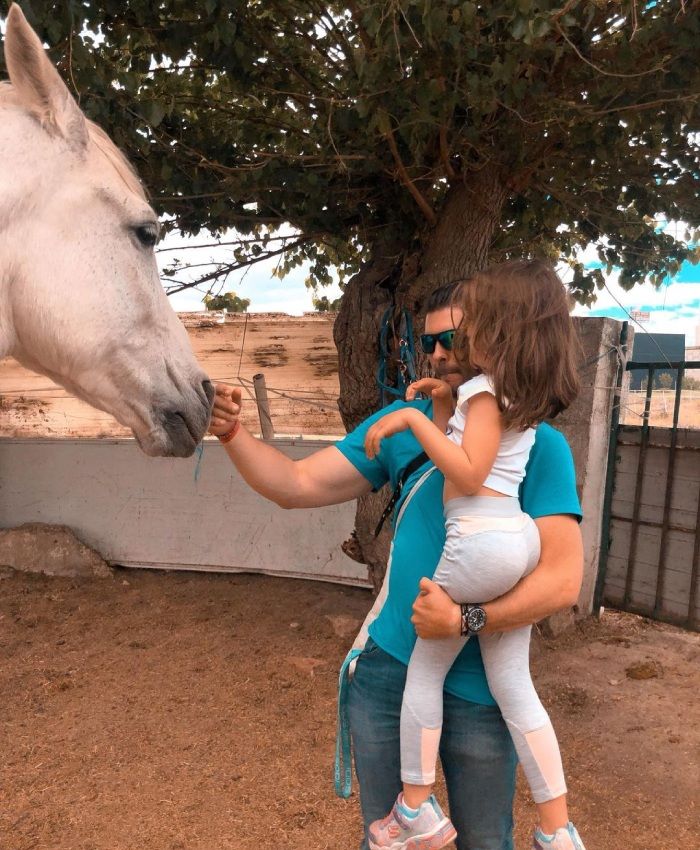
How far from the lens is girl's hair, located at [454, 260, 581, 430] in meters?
1.39

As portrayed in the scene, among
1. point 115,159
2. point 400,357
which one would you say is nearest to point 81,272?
point 115,159

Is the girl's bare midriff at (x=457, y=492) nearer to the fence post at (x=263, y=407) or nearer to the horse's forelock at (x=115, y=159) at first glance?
the horse's forelock at (x=115, y=159)

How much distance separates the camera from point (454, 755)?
150 centimetres

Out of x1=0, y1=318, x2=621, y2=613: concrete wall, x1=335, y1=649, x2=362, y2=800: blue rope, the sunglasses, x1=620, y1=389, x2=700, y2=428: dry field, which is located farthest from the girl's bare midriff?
x1=0, y1=318, x2=621, y2=613: concrete wall

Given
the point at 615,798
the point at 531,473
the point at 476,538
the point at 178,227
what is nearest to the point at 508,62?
the point at 531,473

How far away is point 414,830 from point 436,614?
501 mm

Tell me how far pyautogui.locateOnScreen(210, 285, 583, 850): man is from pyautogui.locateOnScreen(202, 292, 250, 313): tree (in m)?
3.67

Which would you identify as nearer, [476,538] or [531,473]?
[476,538]

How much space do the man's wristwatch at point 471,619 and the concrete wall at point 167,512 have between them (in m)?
4.18

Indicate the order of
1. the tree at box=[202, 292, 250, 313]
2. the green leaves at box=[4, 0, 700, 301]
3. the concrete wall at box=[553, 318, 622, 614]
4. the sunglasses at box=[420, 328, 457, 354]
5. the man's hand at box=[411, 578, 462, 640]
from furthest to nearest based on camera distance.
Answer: the tree at box=[202, 292, 250, 313] → the concrete wall at box=[553, 318, 622, 614] → the green leaves at box=[4, 0, 700, 301] → the sunglasses at box=[420, 328, 457, 354] → the man's hand at box=[411, 578, 462, 640]

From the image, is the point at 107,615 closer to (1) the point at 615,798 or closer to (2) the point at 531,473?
(1) the point at 615,798

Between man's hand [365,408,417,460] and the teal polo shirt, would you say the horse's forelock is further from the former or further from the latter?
the teal polo shirt

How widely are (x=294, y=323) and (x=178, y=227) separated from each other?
1.68 meters

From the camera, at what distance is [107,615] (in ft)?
16.6
